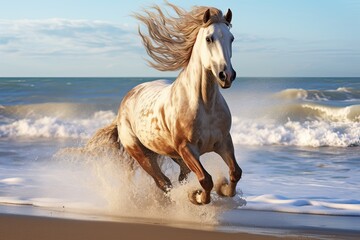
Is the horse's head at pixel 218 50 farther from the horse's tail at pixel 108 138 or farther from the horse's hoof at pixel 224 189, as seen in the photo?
the horse's tail at pixel 108 138

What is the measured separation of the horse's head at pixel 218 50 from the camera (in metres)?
4.94

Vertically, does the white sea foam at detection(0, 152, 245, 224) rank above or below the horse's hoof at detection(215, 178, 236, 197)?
below

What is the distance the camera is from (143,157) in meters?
6.76

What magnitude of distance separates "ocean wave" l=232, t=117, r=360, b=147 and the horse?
25.7 feet

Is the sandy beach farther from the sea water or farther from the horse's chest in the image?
the horse's chest

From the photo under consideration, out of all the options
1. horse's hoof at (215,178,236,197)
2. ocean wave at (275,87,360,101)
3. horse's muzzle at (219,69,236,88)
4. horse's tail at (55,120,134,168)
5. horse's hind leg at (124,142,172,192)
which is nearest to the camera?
horse's muzzle at (219,69,236,88)

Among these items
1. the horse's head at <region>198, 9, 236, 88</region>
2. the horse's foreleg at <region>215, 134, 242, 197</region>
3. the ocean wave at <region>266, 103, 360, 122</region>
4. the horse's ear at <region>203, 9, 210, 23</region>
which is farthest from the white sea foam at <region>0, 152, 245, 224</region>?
the ocean wave at <region>266, 103, 360, 122</region>

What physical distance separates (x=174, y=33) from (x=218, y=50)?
3.28 feet

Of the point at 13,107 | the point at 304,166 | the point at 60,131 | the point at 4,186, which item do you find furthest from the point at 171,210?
the point at 13,107

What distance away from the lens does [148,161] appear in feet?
22.1

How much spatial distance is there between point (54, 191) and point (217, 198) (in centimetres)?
271

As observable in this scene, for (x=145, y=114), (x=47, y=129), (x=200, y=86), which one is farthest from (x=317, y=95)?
(x=200, y=86)

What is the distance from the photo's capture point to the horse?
5.22 metres

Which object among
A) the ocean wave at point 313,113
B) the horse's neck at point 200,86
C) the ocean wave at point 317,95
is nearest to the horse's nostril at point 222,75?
the horse's neck at point 200,86
